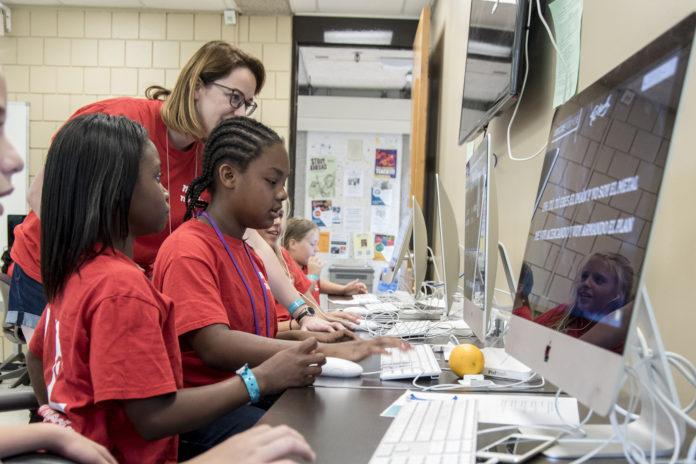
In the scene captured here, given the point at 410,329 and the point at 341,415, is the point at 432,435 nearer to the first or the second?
the point at 341,415

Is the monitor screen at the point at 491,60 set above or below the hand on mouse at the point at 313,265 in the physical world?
above

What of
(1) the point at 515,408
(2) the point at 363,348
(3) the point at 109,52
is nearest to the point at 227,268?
(2) the point at 363,348

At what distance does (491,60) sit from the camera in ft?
6.15

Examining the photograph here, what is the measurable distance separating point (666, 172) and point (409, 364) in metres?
0.69

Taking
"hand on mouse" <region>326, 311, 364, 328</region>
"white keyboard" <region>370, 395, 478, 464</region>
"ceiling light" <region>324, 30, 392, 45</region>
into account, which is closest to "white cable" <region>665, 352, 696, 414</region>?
"white keyboard" <region>370, 395, 478, 464</region>

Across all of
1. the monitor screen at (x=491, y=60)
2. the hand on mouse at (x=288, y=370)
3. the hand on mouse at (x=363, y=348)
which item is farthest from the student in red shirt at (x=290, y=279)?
the monitor screen at (x=491, y=60)

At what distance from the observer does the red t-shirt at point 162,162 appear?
1.52 m

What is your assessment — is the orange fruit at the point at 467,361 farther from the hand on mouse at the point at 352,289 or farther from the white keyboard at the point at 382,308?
the hand on mouse at the point at 352,289

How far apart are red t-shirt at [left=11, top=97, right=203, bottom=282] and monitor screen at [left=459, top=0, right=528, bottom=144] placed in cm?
100

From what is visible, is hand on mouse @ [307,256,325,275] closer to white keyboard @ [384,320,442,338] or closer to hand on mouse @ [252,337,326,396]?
white keyboard @ [384,320,442,338]

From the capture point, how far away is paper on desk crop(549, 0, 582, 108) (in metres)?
1.30

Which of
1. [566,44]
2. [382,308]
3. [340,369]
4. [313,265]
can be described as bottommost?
[313,265]

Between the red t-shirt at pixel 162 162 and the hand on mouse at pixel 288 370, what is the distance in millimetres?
796

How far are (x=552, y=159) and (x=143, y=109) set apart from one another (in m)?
1.27
